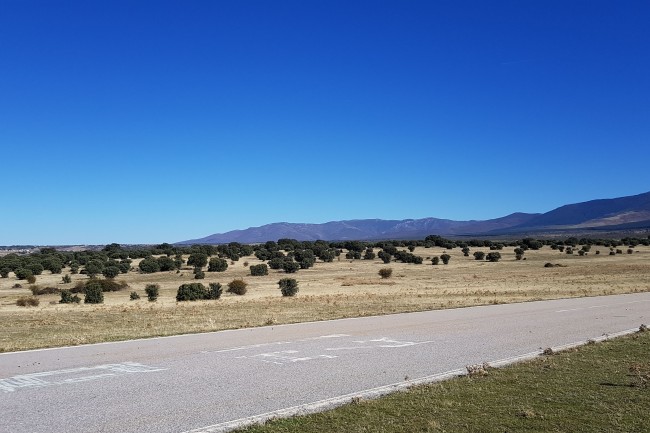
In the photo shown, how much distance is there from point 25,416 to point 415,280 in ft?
140

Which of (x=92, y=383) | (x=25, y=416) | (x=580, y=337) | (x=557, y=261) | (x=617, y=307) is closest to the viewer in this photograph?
(x=25, y=416)

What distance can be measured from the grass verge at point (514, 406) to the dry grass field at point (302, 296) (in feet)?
30.7

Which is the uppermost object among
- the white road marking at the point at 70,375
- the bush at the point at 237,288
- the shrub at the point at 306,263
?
the shrub at the point at 306,263

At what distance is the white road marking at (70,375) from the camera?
32.4 ft

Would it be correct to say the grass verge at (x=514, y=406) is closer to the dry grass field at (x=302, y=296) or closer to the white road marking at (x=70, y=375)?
the white road marking at (x=70, y=375)

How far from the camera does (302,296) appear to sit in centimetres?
3538

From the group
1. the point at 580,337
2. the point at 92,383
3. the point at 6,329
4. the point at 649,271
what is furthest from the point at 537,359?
the point at 649,271

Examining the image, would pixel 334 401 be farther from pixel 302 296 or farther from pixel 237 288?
pixel 237 288

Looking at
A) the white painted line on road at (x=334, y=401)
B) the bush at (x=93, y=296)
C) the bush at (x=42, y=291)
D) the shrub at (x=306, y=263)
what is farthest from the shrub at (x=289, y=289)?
the white painted line on road at (x=334, y=401)

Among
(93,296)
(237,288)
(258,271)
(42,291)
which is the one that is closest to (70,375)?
(93,296)

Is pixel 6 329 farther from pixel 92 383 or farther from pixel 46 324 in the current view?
pixel 92 383

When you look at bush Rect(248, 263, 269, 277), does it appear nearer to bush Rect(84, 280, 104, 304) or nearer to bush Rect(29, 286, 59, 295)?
bush Rect(29, 286, 59, 295)

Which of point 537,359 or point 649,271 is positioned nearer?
point 537,359

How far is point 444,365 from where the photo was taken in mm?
11359
